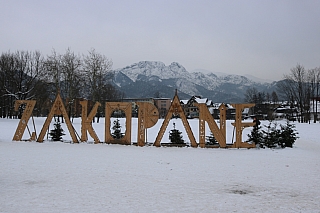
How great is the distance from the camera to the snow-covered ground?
251 inches

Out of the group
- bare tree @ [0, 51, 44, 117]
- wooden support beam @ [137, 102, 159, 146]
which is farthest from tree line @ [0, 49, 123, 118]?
wooden support beam @ [137, 102, 159, 146]

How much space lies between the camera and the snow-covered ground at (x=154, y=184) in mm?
6367

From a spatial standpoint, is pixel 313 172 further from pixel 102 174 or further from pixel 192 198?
pixel 102 174

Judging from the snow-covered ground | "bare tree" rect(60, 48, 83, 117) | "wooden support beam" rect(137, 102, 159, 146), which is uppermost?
"bare tree" rect(60, 48, 83, 117)

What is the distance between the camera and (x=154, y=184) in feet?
27.3

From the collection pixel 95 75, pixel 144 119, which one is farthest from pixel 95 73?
pixel 144 119

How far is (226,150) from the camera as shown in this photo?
55.3 ft

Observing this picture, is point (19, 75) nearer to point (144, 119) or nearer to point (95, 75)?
point (95, 75)

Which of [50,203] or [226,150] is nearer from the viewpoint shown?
[50,203]

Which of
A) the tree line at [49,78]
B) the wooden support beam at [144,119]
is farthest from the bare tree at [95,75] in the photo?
the wooden support beam at [144,119]

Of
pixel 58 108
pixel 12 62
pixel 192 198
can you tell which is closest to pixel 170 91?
pixel 12 62

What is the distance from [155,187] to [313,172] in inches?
254

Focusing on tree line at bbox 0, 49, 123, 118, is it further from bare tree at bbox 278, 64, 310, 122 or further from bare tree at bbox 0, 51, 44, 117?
bare tree at bbox 278, 64, 310, 122

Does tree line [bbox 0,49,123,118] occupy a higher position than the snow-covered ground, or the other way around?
tree line [bbox 0,49,123,118]
